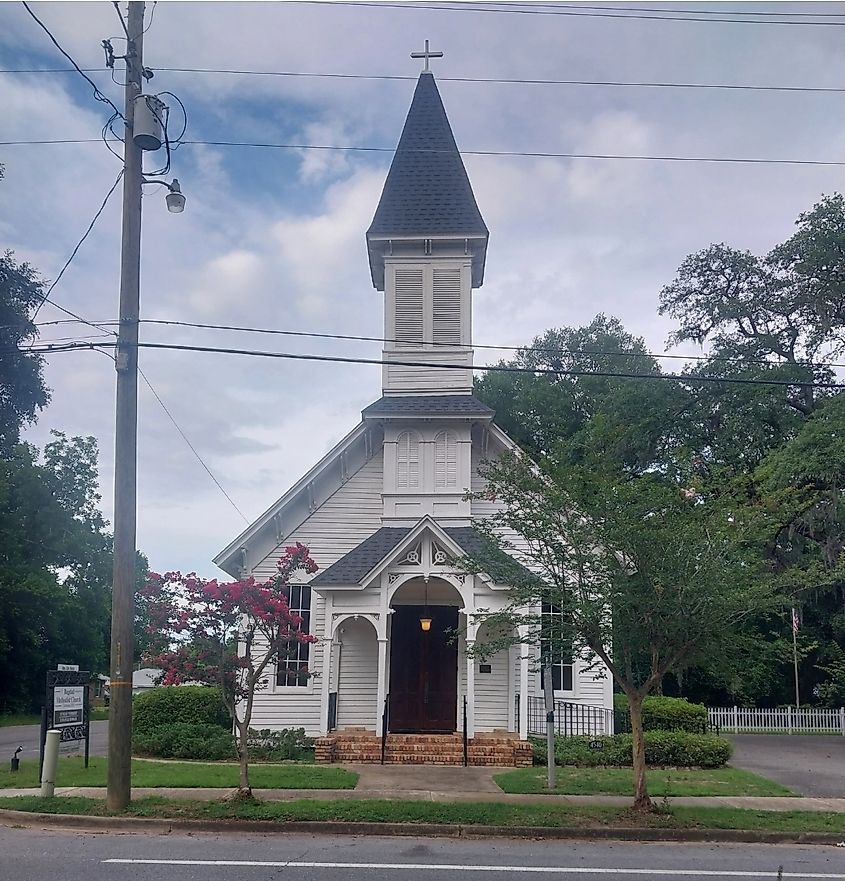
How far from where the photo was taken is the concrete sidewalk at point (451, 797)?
12.8 m

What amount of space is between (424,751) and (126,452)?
28.4ft

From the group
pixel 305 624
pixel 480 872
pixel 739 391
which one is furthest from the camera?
pixel 739 391

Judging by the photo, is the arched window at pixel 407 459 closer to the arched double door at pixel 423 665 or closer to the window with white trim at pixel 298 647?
the arched double door at pixel 423 665

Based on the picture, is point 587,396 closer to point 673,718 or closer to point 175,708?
point 673,718

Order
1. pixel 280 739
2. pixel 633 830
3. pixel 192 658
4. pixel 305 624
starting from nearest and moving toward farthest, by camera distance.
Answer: pixel 633 830, pixel 192 658, pixel 280 739, pixel 305 624

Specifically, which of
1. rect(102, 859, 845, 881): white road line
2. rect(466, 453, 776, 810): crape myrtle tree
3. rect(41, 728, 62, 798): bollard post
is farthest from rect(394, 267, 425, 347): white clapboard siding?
rect(102, 859, 845, 881): white road line

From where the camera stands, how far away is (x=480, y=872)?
29.0 ft

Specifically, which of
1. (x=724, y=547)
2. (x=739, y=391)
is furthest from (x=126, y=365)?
(x=739, y=391)

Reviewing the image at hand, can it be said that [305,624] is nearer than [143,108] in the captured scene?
No

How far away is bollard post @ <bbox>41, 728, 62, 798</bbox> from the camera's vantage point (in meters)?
12.4

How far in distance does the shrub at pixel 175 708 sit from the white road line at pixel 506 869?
1033 cm

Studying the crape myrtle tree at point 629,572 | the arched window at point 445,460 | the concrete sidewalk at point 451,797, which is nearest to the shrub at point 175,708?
the concrete sidewalk at point 451,797

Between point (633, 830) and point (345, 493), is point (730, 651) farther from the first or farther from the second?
point (345, 493)

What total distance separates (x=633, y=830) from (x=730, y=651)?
2.91 metres
